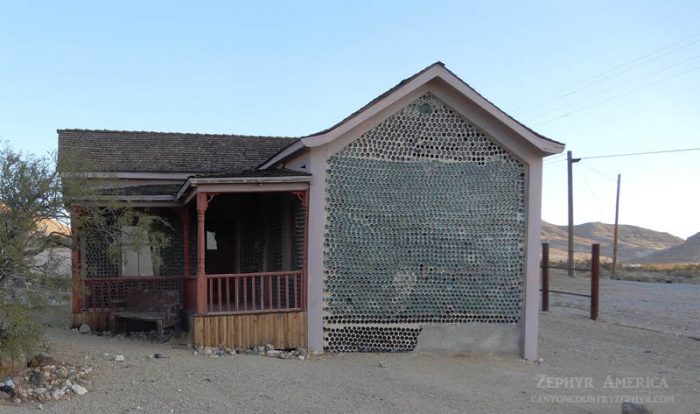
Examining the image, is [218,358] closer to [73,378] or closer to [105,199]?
[73,378]

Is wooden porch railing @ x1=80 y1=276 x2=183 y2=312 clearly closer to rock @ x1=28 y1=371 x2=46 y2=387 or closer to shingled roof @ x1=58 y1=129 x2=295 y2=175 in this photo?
shingled roof @ x1=58 y1=129 x2=295 y2=175

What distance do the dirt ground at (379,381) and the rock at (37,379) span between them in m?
0.56

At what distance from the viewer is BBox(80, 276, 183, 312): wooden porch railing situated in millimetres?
13125

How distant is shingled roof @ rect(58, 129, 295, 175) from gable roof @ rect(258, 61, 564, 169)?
13.3 ft

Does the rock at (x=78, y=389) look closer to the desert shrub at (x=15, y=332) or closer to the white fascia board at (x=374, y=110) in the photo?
the desert shrub at (x=15, y=332)

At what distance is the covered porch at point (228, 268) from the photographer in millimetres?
10695

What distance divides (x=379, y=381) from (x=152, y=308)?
5.56 meters

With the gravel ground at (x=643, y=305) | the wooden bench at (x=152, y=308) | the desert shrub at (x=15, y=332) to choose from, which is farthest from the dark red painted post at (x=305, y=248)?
the gravel ground at (x=643, y=305)

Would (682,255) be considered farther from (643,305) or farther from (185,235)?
(185,235)

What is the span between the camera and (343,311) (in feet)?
36.2

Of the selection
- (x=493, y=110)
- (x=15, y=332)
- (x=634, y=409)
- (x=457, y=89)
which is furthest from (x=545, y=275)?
(x=15, y=332)

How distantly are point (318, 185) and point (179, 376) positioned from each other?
3.91 meters

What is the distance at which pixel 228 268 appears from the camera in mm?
15531

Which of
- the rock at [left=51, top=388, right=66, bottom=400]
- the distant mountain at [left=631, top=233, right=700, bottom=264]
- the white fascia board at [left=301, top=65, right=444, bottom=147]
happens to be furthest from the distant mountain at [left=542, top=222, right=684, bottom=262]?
the rock at [left=51, top=388, right=66, bottom=400]
